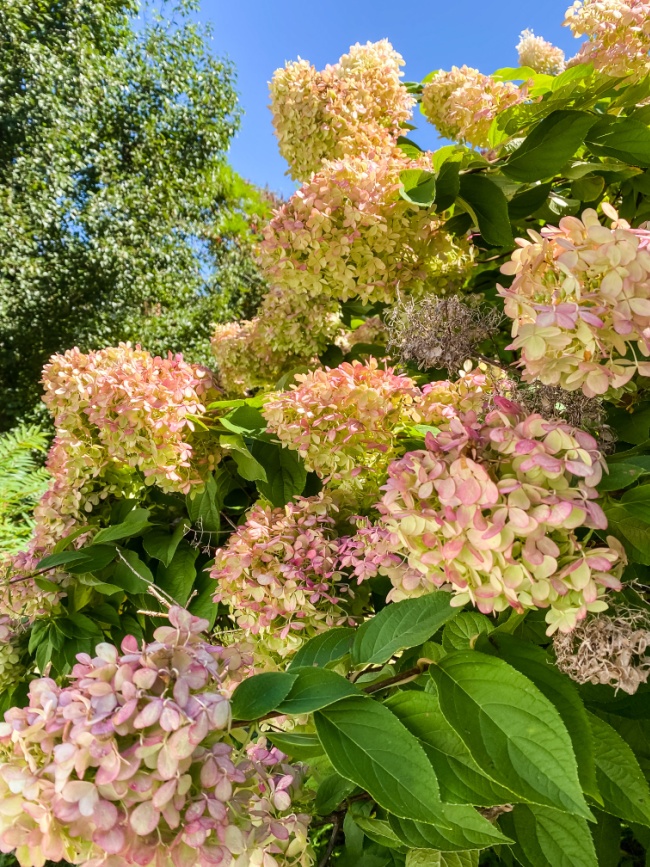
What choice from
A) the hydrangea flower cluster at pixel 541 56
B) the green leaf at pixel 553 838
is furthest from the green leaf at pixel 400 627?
the hydrangea flower cluster at pixel 541 56

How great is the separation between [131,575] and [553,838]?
0.63 m

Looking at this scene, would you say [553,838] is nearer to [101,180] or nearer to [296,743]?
[296,743]

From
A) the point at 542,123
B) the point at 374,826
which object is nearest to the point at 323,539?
the point at 374,826

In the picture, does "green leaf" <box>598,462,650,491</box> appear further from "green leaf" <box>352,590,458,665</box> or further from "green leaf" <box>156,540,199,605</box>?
"green leaf" <box>156,540,199,605</box>

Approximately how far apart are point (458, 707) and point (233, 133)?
23.3 feet

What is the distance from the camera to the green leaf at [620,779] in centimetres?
50

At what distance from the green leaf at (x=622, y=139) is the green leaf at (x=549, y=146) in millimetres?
37

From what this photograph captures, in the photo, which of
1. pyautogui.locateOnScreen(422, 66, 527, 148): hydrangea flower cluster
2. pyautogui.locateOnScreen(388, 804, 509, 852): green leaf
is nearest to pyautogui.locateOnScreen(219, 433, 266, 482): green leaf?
pyautogui.locateOnScreen(388, 804, 509, 852): green leaf

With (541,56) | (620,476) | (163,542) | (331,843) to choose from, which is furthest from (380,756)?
(541,56)

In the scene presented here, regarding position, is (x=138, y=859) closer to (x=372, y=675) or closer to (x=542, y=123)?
(x=372, y=675)

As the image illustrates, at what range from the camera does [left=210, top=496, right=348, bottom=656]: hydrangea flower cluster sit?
0.68 meters

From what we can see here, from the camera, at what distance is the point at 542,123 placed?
0.66 meters

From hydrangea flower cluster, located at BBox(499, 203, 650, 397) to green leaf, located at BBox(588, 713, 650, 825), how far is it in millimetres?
311

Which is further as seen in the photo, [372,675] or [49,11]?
[49,11]
